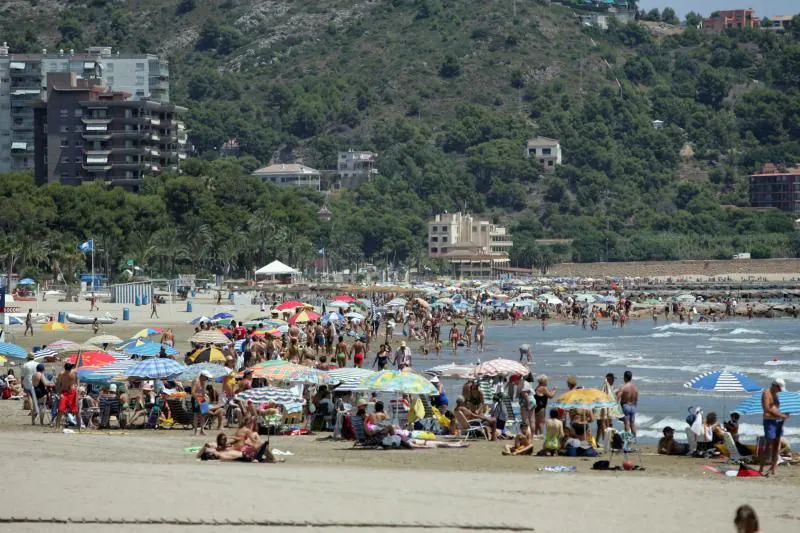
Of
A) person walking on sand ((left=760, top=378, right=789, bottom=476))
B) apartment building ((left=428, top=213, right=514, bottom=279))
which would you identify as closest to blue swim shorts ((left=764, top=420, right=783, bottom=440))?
person walking on sand ((left=760, top=378, right=789, bottom=476))

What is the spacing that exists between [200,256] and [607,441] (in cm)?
7568

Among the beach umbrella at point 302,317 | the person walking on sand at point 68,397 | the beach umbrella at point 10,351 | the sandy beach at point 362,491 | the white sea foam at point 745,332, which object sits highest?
the beach umbrella at point 302,317

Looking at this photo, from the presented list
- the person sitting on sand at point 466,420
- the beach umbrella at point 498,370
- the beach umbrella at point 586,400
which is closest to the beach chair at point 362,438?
the person sitting on sand at point 466,420

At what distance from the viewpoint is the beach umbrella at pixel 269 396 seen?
20.9m

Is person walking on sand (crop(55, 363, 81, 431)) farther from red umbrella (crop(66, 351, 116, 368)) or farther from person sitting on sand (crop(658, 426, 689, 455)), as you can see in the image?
person sitting on sand (crop(658, 426, 689, 455))

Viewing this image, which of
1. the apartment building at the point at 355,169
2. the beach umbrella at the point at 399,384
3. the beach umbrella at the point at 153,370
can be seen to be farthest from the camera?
the apartment building at the point at 355,169

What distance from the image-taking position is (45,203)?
8806cm

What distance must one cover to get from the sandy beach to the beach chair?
318 mm

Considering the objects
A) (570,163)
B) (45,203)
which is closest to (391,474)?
(45,203)

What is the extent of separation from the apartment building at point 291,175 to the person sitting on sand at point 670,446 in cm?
15662

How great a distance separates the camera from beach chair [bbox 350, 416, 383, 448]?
64.5ft

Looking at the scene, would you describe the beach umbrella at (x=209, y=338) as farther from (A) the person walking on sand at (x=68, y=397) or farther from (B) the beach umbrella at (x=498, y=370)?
(A) the person walking on sand at (x=68, y=397)

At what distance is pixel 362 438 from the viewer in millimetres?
19750

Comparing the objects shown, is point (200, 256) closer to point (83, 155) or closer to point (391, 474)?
point (83, 155)
